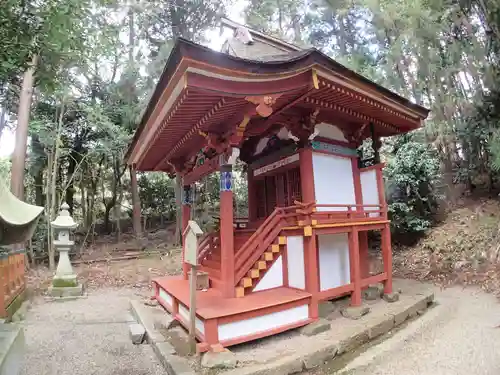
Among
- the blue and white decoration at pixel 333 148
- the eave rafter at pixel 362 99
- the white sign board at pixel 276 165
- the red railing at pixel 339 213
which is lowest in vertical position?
the red railing at pixel 339 213

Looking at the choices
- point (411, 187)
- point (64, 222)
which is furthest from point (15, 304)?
point (411, 187)

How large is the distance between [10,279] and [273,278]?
588cm

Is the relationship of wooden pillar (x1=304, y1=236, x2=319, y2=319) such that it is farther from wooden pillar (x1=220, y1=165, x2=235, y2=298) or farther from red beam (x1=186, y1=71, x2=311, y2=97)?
red beam (x1=186, y1=71, x2=311, y2=97)

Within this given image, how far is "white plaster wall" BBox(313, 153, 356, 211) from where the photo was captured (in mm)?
5969

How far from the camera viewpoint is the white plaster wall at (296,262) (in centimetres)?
537

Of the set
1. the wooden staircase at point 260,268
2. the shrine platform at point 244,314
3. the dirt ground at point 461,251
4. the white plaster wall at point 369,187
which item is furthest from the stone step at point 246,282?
the dirt ground at point 461,251

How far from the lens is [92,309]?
755cm

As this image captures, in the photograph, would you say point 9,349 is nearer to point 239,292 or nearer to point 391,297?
point 239,292

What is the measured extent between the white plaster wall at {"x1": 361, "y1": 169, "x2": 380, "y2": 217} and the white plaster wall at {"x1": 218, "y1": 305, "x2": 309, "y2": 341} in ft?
9.31

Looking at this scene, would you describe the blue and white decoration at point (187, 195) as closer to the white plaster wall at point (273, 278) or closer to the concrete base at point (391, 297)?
the white plaster wall at point (273, 278)

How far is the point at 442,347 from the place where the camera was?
4.57 meters

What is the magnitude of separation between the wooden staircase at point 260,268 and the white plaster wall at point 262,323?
635 mm

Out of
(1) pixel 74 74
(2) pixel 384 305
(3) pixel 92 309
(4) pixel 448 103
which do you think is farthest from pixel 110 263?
(4) pixel 448 103

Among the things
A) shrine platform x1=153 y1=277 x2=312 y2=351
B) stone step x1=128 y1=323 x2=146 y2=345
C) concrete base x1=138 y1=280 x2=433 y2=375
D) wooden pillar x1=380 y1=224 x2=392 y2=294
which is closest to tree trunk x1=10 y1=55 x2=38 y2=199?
concrete base x1=138 y1=280 x2=433 y2=375
